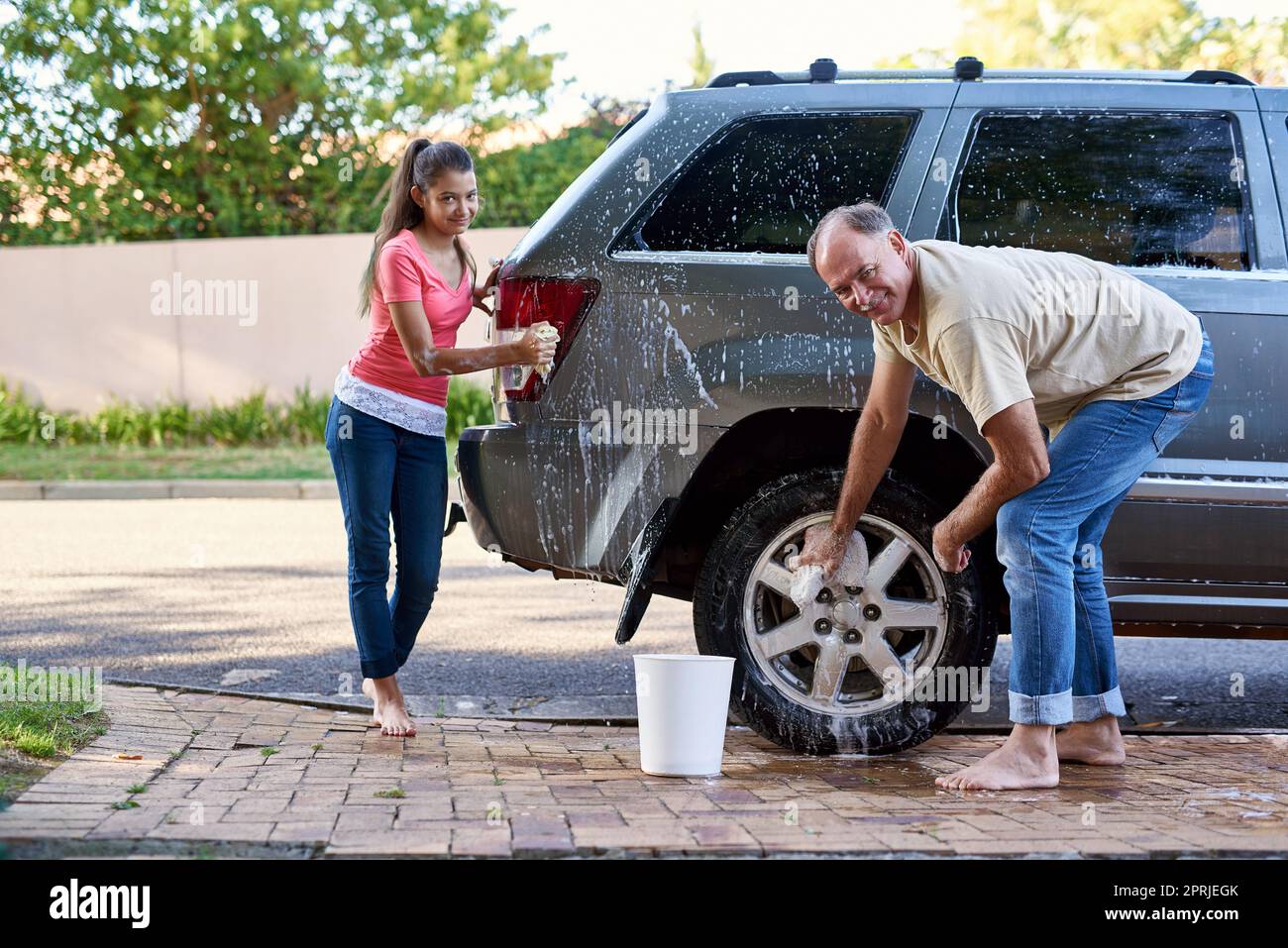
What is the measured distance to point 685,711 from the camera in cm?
406

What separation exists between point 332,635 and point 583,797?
3.18m

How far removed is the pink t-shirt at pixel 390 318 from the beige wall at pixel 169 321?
13.7m

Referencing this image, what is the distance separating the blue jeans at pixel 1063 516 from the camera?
12.8ft

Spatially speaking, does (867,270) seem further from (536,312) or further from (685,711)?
(685,711)

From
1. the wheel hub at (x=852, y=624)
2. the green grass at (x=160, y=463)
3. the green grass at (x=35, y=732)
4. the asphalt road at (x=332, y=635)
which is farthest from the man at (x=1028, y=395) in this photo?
the green grass at (x=160, y=463)

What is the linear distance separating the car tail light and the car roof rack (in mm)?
783

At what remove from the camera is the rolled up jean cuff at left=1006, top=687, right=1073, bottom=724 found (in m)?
3.98

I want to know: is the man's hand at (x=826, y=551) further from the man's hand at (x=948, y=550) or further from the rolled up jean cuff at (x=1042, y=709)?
the rolled up jean cuff at (x=1042, y=709)

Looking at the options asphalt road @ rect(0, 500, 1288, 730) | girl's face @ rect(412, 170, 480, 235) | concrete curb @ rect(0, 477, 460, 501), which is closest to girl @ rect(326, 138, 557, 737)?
girl's face @ rect(412, 170, 480, 235)

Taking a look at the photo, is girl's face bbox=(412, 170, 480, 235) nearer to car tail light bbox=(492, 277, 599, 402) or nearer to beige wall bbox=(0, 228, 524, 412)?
car tail light bbox=(492, 277, 599, 402)

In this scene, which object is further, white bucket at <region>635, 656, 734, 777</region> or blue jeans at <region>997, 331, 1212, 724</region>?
white bucket at <region>635, 656, 734, 777</region>

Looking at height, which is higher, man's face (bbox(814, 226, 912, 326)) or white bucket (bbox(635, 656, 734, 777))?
man's face (bbox(814, 226, 912, 326))

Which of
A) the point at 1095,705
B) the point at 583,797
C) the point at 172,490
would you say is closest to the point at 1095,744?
the point at 1095,705
